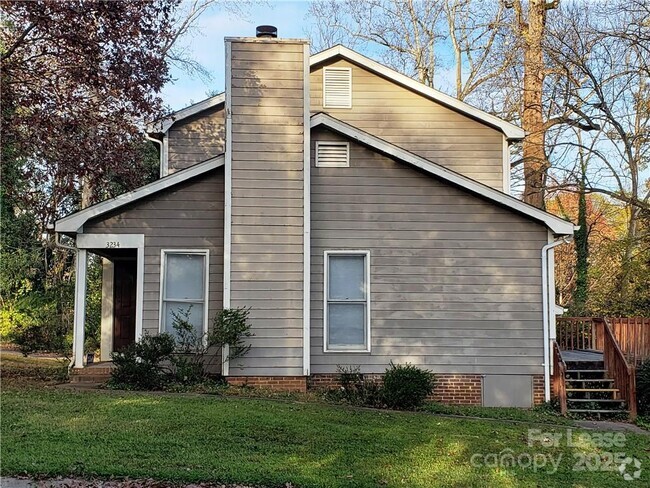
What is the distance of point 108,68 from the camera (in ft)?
39.0

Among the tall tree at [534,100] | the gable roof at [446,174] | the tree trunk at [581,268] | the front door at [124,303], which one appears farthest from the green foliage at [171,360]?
the tree trunk at [581,268]

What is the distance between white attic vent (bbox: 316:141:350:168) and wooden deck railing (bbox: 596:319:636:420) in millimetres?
6138

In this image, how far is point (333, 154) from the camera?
11.3 m

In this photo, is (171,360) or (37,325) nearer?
(171,360)

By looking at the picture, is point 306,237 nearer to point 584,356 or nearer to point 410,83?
point 410,83

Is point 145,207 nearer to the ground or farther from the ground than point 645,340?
farther from the ground

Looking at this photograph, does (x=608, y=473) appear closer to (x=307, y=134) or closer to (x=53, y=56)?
(x=307, y=134)

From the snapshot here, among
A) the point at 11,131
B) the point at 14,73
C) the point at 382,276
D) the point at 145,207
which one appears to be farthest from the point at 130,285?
the point at 382,276

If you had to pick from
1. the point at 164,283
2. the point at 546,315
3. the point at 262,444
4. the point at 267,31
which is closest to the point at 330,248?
the point at 164,283

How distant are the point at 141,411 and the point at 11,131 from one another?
248 inches

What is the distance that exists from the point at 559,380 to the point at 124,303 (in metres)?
9.32

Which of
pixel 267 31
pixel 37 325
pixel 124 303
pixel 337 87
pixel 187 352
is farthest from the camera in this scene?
pixel 37 325

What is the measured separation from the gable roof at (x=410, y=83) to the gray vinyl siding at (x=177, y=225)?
4725mm

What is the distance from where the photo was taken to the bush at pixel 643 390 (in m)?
10.7
